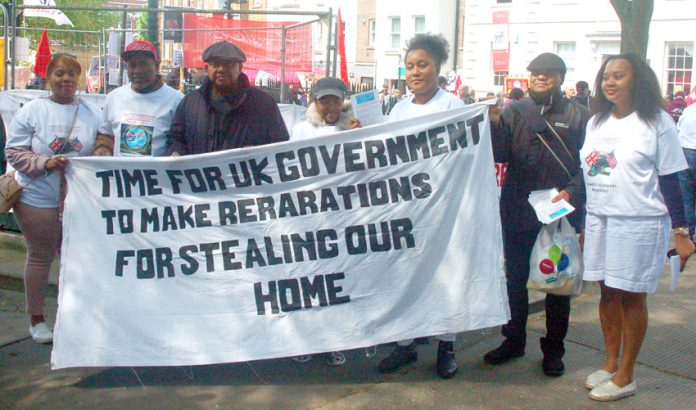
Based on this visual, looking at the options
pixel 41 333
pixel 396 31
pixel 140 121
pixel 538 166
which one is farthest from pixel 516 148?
pixel 396 31

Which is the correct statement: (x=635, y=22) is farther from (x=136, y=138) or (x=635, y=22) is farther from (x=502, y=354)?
(x=136, y=138)

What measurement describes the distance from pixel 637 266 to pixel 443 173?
1.14 m

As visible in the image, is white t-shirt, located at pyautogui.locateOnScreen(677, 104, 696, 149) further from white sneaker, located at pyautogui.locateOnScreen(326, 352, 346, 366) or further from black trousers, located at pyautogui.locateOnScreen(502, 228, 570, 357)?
white sneaker, located at pyautogui.locateOnScreen(326, 352, 346, 366)

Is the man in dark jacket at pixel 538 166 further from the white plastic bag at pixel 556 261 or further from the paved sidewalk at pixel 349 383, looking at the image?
the paved sidewalk at pixel 349 383

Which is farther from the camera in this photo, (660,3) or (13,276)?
(660,3)

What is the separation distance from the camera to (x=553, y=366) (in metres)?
4.84

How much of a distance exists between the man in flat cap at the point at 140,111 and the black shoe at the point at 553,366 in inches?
105

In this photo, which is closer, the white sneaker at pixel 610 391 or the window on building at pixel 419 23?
the white sneaker at pixel 610 391

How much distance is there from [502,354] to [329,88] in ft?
6.31

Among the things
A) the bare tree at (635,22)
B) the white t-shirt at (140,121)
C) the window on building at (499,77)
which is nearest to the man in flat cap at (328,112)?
the white t-shirt at (140,121)

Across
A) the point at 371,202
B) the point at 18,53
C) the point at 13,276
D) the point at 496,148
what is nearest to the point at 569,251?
the point at 496,148

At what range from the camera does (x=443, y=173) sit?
4.62 metres

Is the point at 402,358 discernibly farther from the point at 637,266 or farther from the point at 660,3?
the point at 660,3

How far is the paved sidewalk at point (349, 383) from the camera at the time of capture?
445 cm
